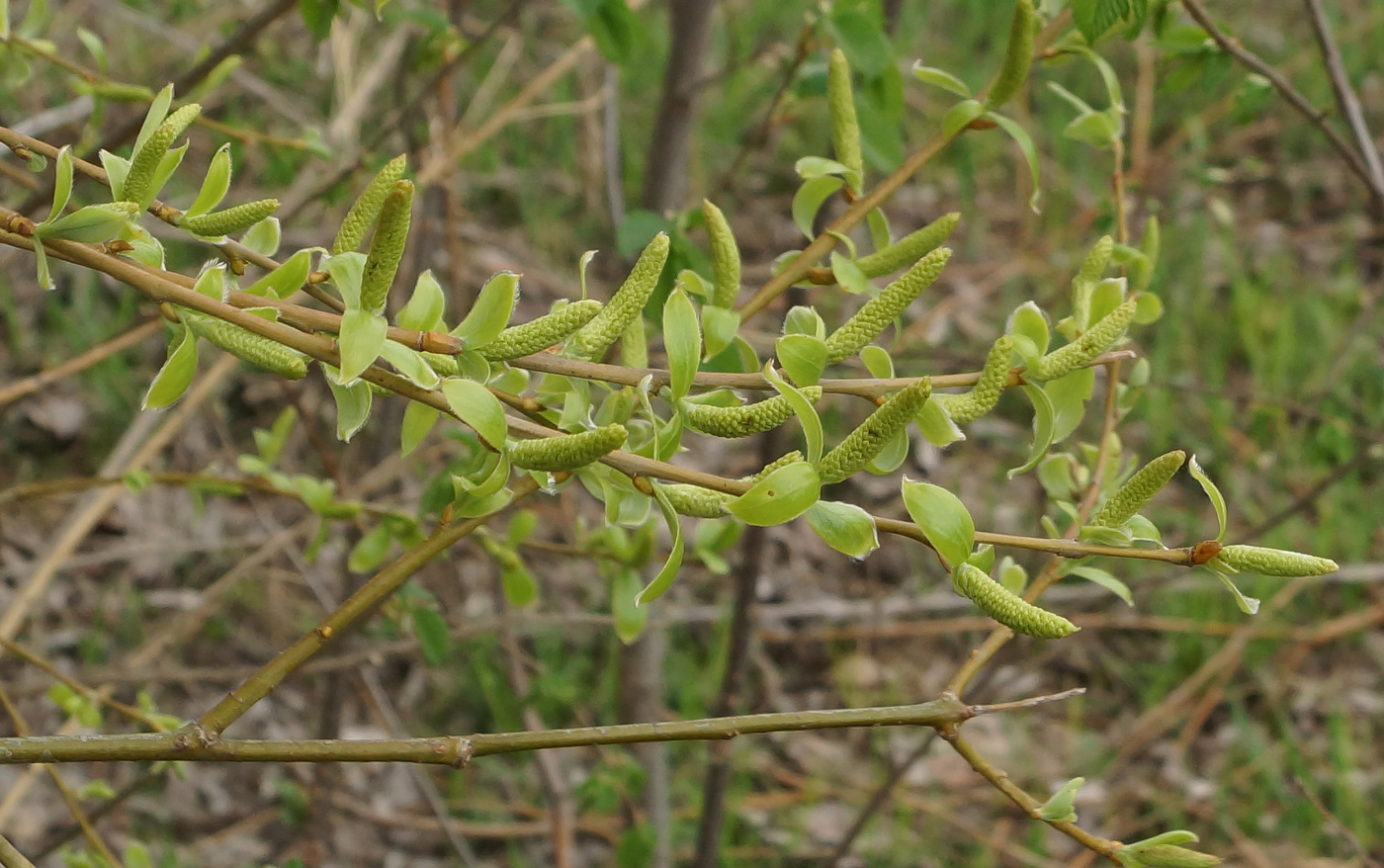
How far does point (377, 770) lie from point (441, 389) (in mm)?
2001

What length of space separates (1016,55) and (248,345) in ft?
1.95

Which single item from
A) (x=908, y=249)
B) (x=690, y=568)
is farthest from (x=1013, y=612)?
(x=690, y=568)

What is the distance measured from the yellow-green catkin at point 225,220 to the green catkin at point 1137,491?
49 centimetres

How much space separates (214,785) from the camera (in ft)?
7.41

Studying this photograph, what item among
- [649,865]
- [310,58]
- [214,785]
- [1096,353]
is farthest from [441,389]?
[310,58]

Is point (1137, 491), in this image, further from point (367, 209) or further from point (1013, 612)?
point (367, 209)

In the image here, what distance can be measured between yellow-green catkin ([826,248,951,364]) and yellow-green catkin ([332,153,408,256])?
0.26 meters

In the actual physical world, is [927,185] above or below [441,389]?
below

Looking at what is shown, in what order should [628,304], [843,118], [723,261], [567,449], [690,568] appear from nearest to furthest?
[567,449] → [628,304] → [723,261] → [843,118] → [690,568]

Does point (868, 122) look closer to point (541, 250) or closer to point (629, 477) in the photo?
point (629, 477)

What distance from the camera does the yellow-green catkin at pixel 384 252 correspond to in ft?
1.82

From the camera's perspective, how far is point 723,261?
792mm

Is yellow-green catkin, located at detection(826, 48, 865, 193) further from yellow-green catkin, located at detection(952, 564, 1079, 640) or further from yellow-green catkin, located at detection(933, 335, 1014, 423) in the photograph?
yellow-green catkin, located at detection(952, 564, 1079, 640)

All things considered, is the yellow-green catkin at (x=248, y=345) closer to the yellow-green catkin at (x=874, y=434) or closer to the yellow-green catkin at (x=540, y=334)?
the yellow-green catkin at (x=540, y=334)
